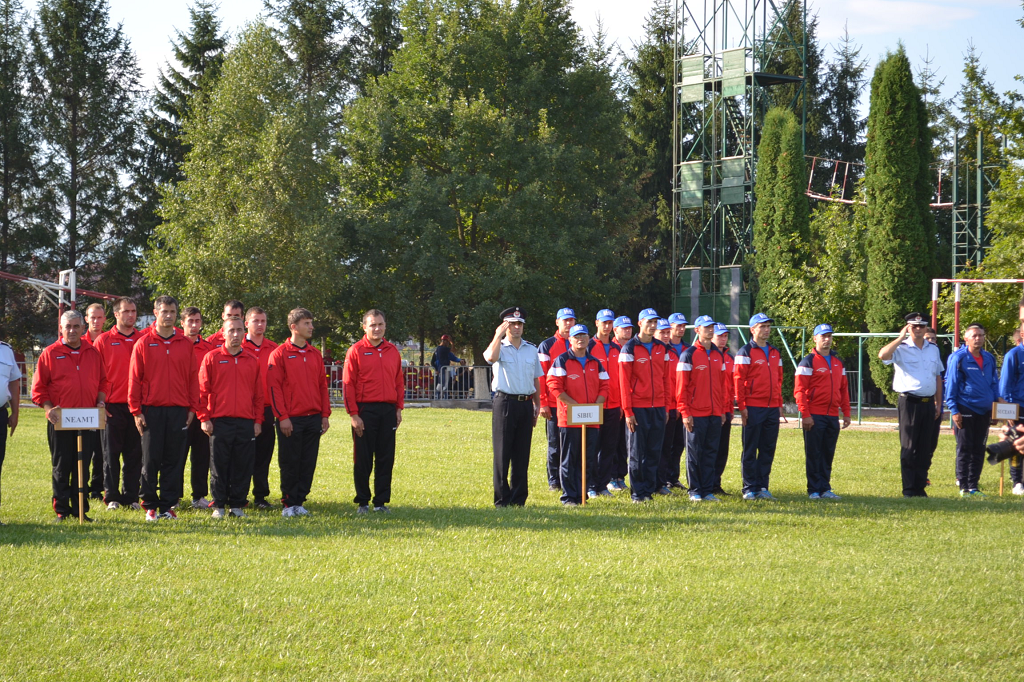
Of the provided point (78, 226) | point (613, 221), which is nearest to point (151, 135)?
point (78, 226)

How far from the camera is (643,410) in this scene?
11078 millimetres

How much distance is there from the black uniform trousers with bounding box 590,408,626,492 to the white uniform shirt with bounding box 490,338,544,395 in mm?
1520

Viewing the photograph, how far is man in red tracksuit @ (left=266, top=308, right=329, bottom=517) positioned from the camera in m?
10.1

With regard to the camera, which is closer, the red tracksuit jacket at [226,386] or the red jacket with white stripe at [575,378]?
the red tracksuit jacket at [226,386]

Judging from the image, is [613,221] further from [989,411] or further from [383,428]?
[383,428]

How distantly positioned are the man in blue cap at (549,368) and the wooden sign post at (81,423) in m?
4.49

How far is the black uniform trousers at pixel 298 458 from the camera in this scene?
1005 centimetres

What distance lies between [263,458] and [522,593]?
5.02 metres

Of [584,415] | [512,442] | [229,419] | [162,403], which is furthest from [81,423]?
[584,415]

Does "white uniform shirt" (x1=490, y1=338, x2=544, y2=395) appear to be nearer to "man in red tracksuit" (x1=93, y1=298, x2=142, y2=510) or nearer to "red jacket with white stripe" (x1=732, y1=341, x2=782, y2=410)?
"red jacket with white stripe" (x1=732, y1=341, x2=782, y2=410)

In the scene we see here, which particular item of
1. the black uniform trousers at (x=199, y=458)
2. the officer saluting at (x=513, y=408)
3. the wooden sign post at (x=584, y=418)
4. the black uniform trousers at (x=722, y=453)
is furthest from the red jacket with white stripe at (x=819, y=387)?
the black uniform trousers at (x=199, y=458)

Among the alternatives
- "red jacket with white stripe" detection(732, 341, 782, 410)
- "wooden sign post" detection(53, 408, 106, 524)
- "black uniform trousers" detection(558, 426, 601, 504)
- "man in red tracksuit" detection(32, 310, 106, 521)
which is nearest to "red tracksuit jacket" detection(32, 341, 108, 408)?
"man in red tracksuit" detection(32, 310, 106, 521)

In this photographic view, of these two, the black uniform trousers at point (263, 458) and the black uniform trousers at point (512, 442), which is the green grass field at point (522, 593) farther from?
the black uniform trousers at point (263, 458)

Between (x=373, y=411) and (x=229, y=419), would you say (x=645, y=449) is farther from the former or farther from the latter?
(x=229, y=419)
